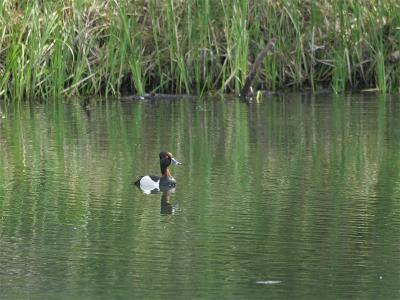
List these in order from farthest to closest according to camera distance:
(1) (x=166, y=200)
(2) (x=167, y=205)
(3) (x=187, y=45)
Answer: (3) (x=187, y=45)
(1) (x=166, y=200)
(2) (x=167, y=205)

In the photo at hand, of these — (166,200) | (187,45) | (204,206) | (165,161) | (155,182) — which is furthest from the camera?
(187,45)

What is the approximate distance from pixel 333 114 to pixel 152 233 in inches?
278

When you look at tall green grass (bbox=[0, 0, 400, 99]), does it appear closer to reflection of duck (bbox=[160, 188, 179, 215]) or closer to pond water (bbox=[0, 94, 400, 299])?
pond water (bbox=[0, 94, 400, 299])

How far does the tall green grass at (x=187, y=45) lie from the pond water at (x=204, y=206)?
1155 millimetres

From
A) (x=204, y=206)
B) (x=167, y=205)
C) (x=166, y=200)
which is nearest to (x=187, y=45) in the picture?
A: (x=166, y=200)

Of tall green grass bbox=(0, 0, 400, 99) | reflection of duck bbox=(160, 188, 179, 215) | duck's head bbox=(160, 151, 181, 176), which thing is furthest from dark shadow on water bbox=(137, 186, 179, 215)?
tall green grass bbox=(0, 0, 400, 99)

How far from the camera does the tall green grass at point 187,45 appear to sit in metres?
15.7

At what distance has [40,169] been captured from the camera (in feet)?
34.6

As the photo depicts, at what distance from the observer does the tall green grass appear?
15.7m

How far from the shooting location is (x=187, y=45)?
16234mm

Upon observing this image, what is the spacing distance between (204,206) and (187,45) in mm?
7823

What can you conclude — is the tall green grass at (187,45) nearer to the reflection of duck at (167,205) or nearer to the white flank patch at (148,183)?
the white flank patch at (148,183)

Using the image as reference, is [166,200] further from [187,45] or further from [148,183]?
[187,45]

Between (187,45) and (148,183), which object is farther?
(187,45)
